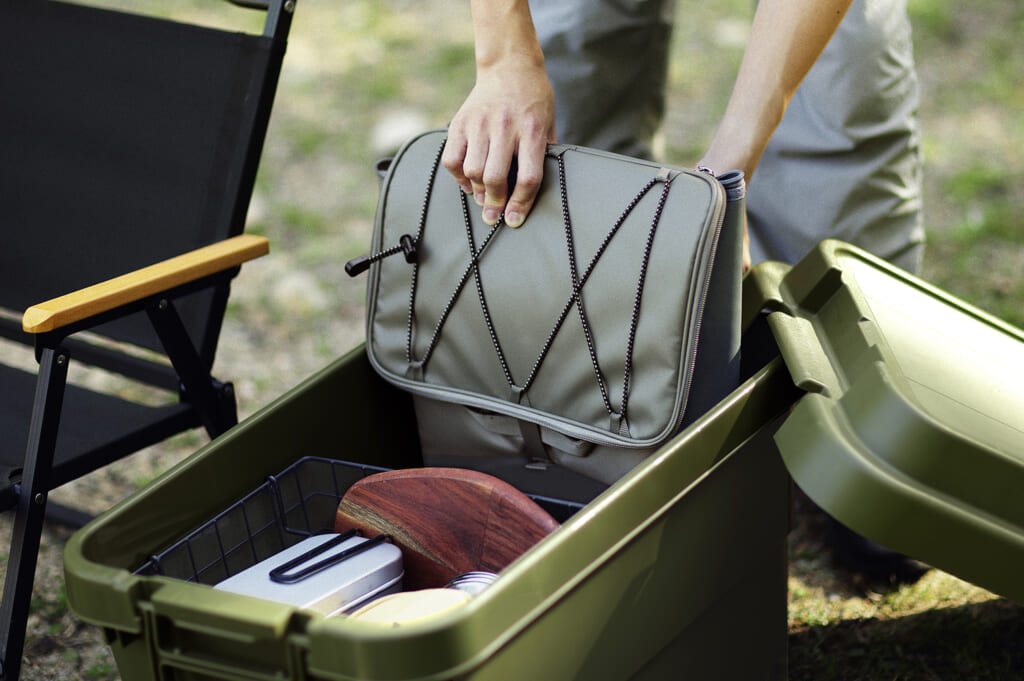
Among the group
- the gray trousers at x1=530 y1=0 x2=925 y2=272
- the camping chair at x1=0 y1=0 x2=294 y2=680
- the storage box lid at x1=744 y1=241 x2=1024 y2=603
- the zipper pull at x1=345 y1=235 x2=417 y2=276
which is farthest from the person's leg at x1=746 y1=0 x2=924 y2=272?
the camping chair at x1=0 y1=0 x2=294 y2=680

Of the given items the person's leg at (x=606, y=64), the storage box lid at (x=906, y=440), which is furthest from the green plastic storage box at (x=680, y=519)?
the person's leg at (x=606, y=64)

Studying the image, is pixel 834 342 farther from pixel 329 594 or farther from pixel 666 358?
pixel 329 594

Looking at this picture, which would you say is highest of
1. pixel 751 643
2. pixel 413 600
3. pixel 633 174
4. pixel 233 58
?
pixel 233 58

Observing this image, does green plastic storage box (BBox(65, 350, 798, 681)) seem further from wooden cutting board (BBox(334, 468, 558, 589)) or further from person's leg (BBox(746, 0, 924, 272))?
person's leg (BBox(746, 0, 924, 272))

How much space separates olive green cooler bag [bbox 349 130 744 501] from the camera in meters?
1.25

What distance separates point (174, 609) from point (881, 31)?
1465mm

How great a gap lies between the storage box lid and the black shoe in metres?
0.49

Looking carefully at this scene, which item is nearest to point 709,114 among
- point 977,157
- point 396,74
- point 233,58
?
point 977,157

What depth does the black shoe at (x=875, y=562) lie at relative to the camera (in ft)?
5.78

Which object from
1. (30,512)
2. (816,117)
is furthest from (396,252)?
(816,117)

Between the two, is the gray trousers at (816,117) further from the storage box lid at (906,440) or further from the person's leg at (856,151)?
the storage box lid at (906,440)

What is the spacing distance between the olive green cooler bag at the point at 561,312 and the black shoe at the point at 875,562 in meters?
0.64

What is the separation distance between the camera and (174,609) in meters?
0.95

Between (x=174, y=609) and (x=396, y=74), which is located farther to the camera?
(x=396, y=74)
